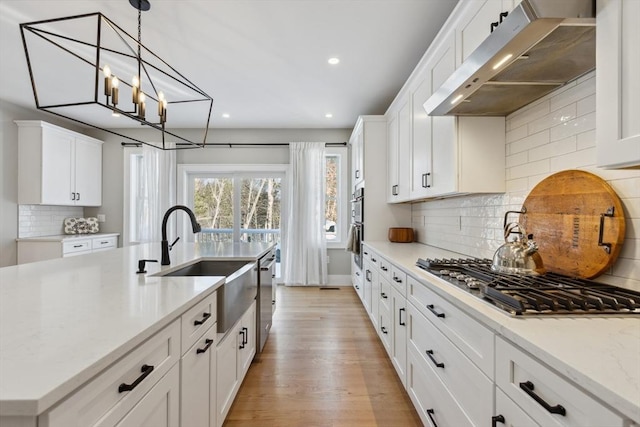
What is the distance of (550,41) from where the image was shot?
1122 mm

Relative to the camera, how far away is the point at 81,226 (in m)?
5.03

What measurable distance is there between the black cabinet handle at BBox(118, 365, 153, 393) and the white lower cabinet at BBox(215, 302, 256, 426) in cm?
68

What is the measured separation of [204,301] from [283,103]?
11.0 ft

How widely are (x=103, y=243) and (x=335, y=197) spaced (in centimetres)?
382

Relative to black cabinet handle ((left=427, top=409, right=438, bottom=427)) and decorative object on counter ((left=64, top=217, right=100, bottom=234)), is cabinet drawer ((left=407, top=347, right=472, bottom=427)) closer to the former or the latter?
black cabinet handle ((left=427, top=409, right=438, bottom=427))

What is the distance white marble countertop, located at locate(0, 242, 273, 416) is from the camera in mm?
572

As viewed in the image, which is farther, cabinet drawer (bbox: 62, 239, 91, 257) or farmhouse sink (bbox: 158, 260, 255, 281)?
cabinet drawer (bbox: 62, 239, 91, 257)

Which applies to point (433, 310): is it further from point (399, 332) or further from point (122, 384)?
point (122, 384)

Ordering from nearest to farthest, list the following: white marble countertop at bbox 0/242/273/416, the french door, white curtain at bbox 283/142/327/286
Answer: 1. white marble countertop at bbox 0/242/273/416
2. white curtain at bbox 283/142/327/286
3. the french door

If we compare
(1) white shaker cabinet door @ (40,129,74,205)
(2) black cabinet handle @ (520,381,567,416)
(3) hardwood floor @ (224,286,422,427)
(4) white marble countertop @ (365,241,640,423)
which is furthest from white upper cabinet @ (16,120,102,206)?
(2) black cabinet handle @ (520,381,567,416)

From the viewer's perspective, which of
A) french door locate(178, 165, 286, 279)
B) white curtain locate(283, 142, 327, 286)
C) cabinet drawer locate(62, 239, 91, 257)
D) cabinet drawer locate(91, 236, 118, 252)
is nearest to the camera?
cabinet drawer locate(62, 239, 91, 257)

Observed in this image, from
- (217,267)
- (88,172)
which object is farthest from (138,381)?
(88,172)

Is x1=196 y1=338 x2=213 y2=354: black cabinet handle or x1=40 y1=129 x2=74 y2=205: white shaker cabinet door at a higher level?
x1=40 y1=129 x2=74 y2=205: white shaker cabinet door

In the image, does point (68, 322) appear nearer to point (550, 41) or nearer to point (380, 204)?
point (550, 41)
